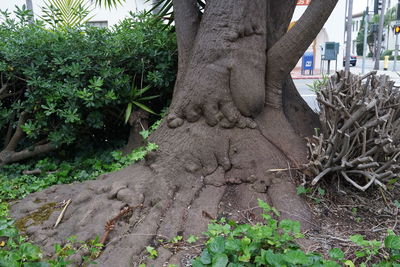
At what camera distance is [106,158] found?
456cm

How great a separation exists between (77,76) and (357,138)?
284cm

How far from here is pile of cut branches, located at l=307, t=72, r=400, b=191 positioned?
3.06m

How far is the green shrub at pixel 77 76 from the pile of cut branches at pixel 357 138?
201cm

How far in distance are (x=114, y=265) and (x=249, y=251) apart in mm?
904

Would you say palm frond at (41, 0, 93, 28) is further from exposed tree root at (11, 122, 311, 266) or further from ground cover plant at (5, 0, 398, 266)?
exposed tree root at (11, 122, 311, 266)

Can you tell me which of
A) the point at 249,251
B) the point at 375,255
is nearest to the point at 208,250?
the point at 249,251

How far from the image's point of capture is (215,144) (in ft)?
11.3

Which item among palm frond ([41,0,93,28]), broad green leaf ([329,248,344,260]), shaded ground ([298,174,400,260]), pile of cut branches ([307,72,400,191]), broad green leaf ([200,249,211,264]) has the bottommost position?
shaded ground ([298,174,400,260])

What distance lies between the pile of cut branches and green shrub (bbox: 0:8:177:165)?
2.01 metres

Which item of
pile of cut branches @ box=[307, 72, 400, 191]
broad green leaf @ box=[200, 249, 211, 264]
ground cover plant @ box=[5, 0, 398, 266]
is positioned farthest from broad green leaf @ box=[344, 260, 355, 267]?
broad green leaf @ box=[200, 249, 211, 264]

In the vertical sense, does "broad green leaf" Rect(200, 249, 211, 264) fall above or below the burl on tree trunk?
below

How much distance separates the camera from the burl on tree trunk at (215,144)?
3.04 meters

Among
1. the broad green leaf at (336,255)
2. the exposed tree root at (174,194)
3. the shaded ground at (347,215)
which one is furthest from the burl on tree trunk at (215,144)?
the broad green leaf at (336,255)

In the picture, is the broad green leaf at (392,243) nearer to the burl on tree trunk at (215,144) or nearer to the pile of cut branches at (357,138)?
the pile of cut branches at (357,138)
